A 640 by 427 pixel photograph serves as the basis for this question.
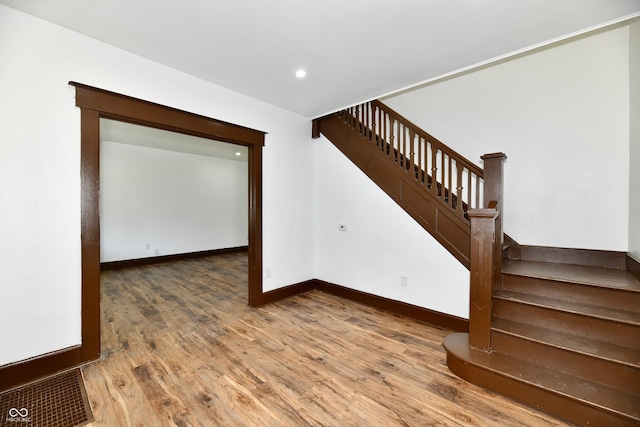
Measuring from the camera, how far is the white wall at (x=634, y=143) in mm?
2357

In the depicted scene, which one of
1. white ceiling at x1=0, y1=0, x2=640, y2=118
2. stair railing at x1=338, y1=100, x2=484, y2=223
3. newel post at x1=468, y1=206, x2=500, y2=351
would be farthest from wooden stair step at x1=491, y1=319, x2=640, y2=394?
white ceiling at x1=0, y1=0, x2=640, y2=118

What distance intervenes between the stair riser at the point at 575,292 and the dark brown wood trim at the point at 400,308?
664 mm

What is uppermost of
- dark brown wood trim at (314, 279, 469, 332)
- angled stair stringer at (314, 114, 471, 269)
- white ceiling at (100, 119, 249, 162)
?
white ceiling at (100, 119, 249, 162)

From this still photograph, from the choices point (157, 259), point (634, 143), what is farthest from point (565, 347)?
point (157, 259)

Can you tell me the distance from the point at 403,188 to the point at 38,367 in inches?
150

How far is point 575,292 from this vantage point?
214 cm

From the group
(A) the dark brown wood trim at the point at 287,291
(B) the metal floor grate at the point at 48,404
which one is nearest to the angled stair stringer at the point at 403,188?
(A) the dark brown wood trim at the point at 287,291

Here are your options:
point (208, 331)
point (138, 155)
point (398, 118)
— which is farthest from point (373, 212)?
point (138, 155)

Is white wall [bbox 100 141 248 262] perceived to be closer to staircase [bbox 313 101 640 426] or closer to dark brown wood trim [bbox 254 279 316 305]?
dark brown wood trim [bbox 254 279 316 305]

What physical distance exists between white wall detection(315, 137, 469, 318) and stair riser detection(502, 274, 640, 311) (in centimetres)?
46

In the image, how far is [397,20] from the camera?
198 centimetres

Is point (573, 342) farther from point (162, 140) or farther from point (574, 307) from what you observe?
point (162, 140)

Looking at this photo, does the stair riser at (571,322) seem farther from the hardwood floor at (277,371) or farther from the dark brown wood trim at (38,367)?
the dark brown wood trim at (38,367)

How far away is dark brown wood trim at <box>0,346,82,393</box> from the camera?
190 cm
